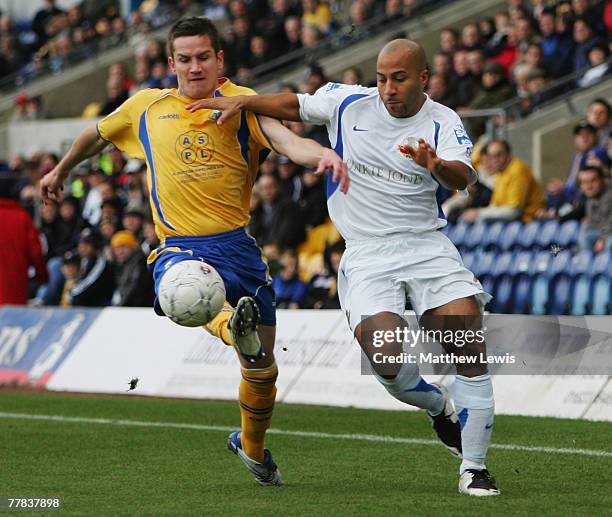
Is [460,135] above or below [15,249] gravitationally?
above

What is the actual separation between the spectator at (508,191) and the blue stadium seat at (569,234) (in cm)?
96

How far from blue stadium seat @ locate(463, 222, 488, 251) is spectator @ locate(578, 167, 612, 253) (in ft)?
4.53

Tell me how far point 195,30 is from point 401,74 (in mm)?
1268

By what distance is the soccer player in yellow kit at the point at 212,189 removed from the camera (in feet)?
25.9

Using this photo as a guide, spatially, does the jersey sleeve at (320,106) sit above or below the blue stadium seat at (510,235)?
above

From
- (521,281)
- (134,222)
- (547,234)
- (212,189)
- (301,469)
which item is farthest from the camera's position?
(134,222)

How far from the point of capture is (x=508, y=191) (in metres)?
15.2

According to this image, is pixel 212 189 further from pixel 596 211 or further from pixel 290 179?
pixel 290 179

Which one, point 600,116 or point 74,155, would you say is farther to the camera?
point 600,116

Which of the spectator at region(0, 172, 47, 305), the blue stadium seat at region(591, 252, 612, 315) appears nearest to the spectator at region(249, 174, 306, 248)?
the spectator at region(0, 172, 47, 305)

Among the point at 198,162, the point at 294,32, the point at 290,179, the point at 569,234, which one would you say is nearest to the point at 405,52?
the point at 198,162

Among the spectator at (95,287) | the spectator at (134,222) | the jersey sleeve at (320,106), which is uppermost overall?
the jersey sleeve at (320,106)

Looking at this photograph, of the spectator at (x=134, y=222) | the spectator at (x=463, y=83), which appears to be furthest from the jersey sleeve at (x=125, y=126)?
the spectator at (x=463, y=83)

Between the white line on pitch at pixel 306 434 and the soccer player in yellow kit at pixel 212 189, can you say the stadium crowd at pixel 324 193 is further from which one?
the soccer player in yellow kit at pixel 212 189
